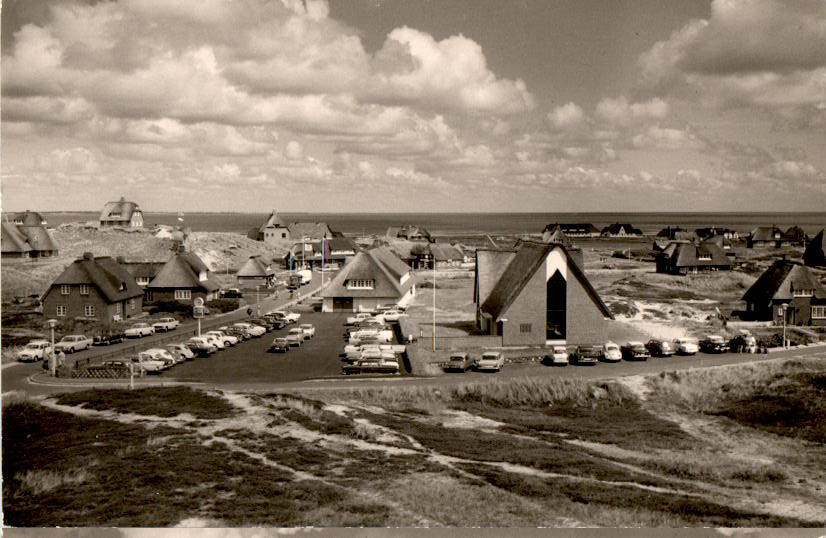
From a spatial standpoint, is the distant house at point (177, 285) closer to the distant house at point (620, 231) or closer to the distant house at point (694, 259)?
the distant house at point (694, 259)

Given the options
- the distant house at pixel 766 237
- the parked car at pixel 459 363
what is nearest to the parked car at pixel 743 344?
the parked car at pixel 459 363

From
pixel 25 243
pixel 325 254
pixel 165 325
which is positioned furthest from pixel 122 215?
pixel 165 325

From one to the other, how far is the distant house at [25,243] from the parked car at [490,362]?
5574cm

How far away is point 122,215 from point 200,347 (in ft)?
247

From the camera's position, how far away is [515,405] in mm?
26391

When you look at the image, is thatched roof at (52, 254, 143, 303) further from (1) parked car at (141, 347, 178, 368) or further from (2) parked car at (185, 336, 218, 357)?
(1) parked car at (141, 347, 178, 368)

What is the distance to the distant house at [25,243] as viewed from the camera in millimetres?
66562

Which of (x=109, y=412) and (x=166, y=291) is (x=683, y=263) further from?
(x=109, y=412)

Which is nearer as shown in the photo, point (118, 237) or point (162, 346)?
point (162, 346)

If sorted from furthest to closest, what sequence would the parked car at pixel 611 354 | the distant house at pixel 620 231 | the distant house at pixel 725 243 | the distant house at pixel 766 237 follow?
the distant house at pixel 620 231, the distant house at pixel 766 237, the distant house at pixel 725 243, the parked car at pixel 611 354

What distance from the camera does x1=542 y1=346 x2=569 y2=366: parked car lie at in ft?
101

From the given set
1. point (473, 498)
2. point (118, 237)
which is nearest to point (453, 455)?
point (473, 498)

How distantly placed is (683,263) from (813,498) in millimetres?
66288

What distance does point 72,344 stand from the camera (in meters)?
33.6
